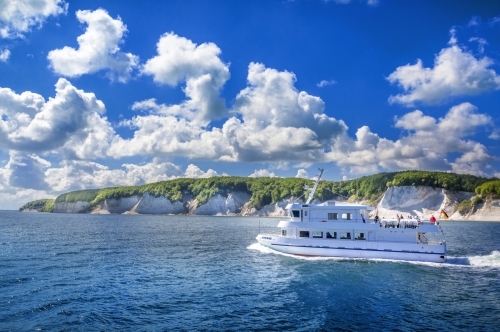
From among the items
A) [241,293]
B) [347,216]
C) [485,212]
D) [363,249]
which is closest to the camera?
[241,293]

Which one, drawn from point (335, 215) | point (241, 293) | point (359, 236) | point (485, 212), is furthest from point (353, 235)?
point (485, 212)

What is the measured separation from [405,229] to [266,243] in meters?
17.2

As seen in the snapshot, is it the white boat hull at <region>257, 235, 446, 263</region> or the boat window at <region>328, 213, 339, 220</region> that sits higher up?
the boat window at <region>328, 213, 339, 220</region>

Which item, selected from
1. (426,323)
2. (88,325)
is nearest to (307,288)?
(426,323)

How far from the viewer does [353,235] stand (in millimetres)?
42344

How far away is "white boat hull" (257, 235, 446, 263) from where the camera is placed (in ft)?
130

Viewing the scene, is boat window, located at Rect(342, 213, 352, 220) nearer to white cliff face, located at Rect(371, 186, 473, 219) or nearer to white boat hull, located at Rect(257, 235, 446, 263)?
white boat hull, located at Rect(257, 235, 446, 263)

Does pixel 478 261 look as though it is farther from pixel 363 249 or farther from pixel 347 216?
pixel 347 216

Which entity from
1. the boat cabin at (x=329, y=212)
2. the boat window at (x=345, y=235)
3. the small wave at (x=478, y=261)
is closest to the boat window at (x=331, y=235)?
the boat window at (x=345, y=235)

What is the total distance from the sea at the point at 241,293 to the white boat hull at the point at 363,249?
3.54 feet

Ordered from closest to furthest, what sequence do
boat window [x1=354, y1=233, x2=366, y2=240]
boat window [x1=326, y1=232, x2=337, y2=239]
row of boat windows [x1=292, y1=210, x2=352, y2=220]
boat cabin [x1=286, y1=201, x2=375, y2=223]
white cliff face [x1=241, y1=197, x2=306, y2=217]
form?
boat window [x1=354, y1=233, x2=366, y2=240]
boat cabin [x1=286, y1=201, x2=375, y2=223]
boat window [x1=326, y1=232, x2=337, y2=239]
row of boat windows [x1=292, y1=210, x2=352, y2=220]
white cliff face [x1=241, y1=197, x2=306, y2=217]

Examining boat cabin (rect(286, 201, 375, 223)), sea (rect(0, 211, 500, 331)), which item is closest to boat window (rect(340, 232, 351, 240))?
boat cabin (rect(286, 201, 375, 223))

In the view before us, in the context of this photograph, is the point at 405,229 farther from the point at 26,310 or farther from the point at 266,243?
the point at 26,310

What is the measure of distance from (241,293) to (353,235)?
2090 cm
